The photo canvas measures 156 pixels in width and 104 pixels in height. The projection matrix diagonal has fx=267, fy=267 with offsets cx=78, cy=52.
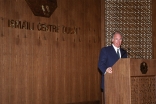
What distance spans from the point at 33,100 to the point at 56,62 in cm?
94

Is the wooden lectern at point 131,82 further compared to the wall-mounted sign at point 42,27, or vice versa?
the wall-mounted sign at point 42,27

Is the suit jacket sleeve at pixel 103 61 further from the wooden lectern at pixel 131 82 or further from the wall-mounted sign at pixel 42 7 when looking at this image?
the wall-mounted sign at pixel 42 7

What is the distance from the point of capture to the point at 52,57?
5.51m

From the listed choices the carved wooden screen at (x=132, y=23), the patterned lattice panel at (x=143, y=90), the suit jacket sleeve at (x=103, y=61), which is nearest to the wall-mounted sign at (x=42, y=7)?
the carved wooden screen at (x=132, y=23)

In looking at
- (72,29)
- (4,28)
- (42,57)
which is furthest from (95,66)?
(4,28)

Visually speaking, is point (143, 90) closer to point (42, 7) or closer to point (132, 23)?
point (42, 7)

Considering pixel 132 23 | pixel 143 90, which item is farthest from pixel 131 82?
pixel 132 23

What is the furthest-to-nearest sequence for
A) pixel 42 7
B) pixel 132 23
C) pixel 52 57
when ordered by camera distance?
pixel 132 23 → pixel 52 57 → pixel 42 7

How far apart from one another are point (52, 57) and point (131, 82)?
8.21 ft

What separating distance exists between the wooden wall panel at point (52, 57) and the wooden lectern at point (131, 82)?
195cm

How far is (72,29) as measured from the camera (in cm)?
591

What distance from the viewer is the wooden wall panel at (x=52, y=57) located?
483 cm

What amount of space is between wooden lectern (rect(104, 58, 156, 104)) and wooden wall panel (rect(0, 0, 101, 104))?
195 cm

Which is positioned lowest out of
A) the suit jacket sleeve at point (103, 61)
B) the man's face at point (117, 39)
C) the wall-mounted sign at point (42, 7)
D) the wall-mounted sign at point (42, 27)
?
the suit jacket sleeve at point (103, 61)
